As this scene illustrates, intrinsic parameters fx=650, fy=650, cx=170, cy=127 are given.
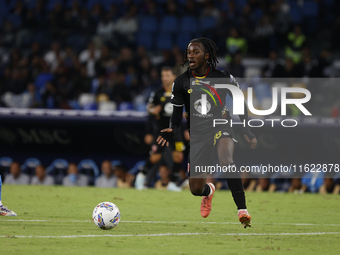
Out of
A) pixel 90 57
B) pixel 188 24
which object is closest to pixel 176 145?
pixel 90 57

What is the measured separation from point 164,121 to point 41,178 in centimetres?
479

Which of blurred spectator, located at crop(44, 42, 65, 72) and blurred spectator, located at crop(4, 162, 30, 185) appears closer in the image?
blurred spectator, located at crop(4, 162, 30, 185)

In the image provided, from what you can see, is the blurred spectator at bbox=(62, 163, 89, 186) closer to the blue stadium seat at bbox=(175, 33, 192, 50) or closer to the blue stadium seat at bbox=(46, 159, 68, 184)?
the blue stadium seat at bbox=(46, 159, 68, 184)

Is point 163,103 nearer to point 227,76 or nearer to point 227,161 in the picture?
point 227,76

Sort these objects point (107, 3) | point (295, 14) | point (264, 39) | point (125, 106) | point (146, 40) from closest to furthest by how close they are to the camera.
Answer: point (125, 106)
point (264, 39)
point (295, 14)
point (146, 40)
point (107, 3)

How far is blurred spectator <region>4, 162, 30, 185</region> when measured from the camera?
16672 mm

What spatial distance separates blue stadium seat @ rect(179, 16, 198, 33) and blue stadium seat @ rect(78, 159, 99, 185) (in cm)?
563

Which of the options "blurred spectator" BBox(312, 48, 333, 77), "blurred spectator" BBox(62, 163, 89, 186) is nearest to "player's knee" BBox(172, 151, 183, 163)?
"blurred spectator" BBox(62, 163, 89, 186)

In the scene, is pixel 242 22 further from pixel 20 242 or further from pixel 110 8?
pixel 20 242

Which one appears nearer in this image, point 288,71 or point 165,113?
point 165,113

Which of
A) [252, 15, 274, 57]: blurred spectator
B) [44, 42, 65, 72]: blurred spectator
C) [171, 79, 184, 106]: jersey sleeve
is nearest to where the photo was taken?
[171, 79, 184, 106]: jersey sleeve

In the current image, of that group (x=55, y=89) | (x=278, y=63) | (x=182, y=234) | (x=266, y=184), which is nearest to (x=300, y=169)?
(x=266, y=184)

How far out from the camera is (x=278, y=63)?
1680 centimetres

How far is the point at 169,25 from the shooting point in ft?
67.5
